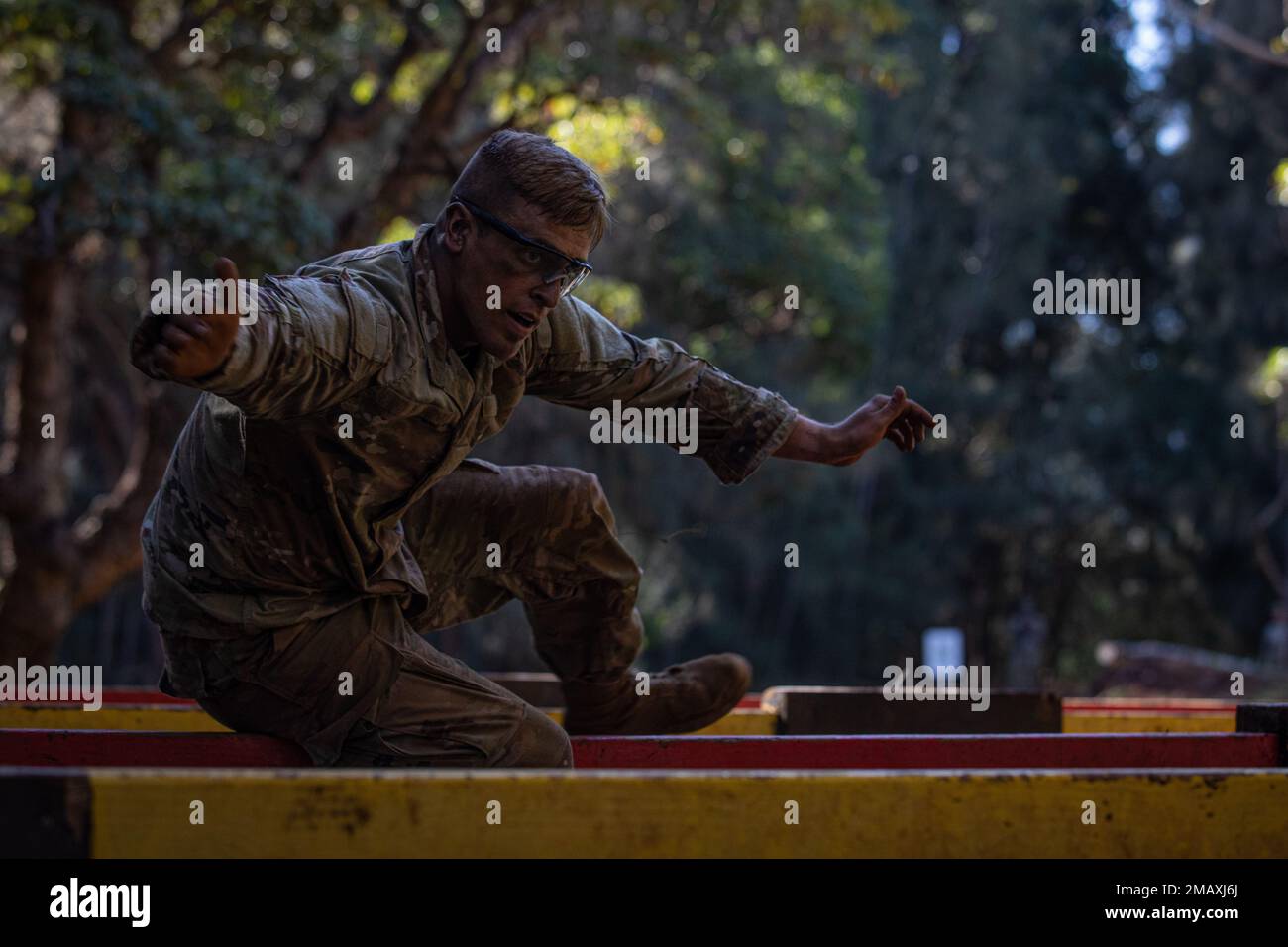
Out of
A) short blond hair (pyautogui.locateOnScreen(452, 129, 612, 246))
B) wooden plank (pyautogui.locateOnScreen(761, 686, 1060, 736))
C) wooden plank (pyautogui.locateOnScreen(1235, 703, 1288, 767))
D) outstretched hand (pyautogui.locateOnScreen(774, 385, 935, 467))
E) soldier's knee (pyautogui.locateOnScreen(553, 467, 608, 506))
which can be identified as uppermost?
short blond hair (pyautogui.locateOnScreen(452, 129, 612, 246))

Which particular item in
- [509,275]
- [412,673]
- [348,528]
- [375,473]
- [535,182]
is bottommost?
[412,673]

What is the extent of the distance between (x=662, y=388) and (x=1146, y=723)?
1822 millimetres

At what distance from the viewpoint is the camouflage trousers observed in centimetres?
293

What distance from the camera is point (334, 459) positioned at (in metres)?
2.84

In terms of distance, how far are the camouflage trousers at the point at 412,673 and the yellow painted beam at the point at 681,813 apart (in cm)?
62

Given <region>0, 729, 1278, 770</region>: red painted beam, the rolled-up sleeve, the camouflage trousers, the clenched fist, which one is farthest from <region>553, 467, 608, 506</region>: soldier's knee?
the clenched fist

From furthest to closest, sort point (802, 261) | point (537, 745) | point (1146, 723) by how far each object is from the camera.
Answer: point (802, 261), point (1146, 723), point (537, 745)

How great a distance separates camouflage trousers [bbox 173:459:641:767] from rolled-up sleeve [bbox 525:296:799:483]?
0.78 feet

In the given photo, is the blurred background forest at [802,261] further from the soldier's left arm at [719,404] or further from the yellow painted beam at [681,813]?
the yellow painted beam at [681,813]

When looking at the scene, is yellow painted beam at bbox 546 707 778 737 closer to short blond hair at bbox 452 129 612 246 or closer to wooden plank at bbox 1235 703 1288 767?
wooden plank at bbox 1235 703 1288 767

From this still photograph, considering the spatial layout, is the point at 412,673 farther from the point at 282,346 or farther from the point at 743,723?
the point at 743,723

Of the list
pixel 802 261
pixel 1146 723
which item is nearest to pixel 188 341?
pixel 1146 723

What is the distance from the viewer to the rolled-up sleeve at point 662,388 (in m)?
3.24
